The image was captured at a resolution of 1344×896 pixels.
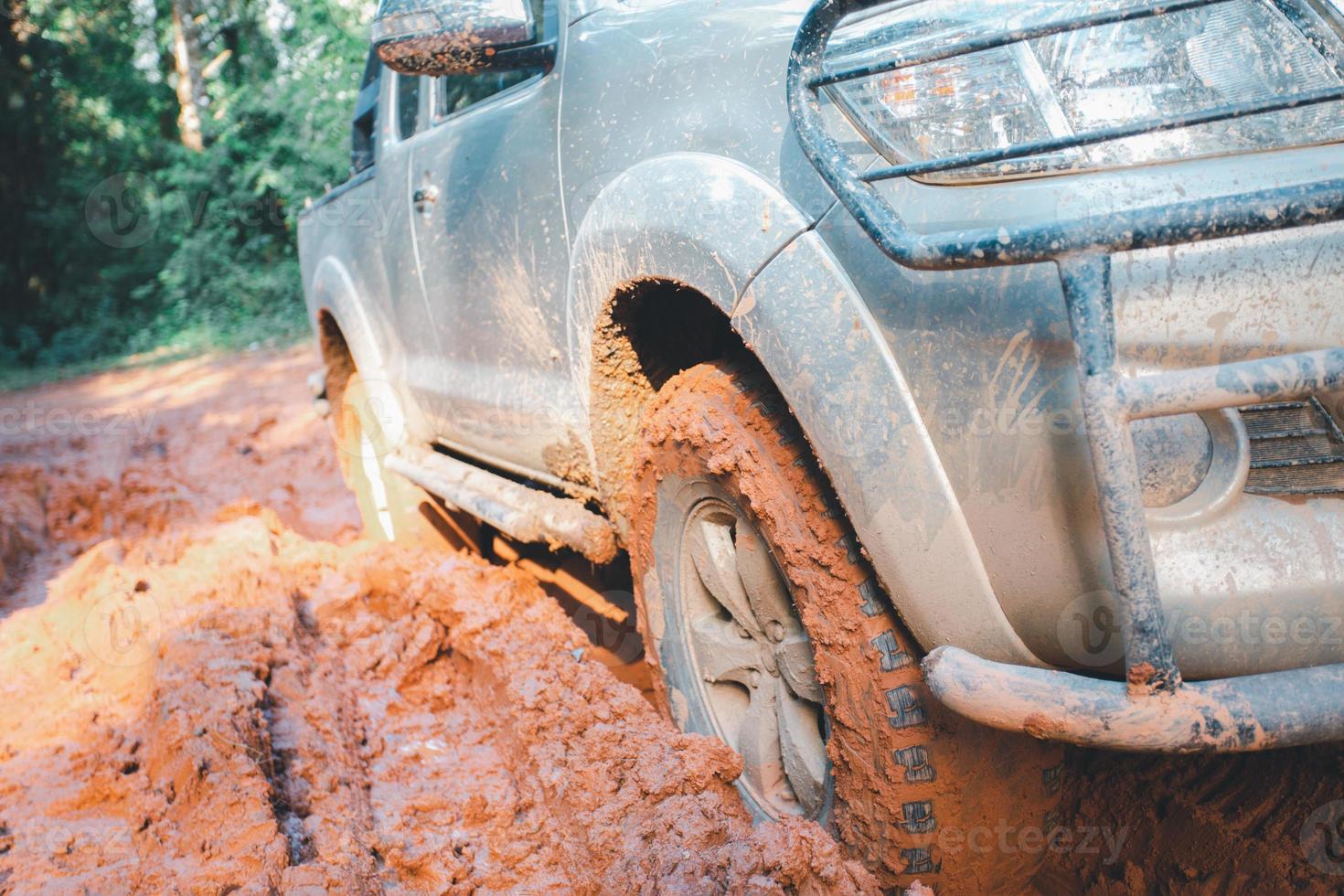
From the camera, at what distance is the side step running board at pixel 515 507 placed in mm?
2545

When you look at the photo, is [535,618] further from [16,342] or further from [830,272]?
[16,342]

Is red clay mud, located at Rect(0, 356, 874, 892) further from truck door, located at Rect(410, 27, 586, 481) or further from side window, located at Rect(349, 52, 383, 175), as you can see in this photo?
side window, located at Rect(349, 52, 383, 175)

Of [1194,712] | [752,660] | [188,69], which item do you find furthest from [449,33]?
[188,69]

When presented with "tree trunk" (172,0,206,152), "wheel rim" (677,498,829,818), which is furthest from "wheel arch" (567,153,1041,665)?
"tree trunk" (172,0,206,152)

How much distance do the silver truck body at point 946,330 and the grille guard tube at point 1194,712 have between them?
8cm

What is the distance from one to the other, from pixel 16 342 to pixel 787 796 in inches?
677

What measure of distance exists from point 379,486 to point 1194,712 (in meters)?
4.07

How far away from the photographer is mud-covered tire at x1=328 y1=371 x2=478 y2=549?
415 cm

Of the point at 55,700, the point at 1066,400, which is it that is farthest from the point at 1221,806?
the point at 55,700

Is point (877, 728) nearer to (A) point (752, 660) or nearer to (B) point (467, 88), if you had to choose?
(A) point (752, 660)

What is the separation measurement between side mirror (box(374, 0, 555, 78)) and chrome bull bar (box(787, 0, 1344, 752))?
1.19 m

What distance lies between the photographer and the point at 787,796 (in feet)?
7.02

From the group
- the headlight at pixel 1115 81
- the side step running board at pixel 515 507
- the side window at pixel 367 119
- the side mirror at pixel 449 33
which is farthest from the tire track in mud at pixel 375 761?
the side window at pixel 367 119

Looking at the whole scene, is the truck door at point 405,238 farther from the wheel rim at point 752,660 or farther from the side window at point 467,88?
the wheel rim at point 752,660
